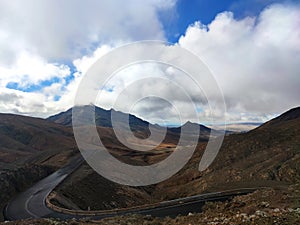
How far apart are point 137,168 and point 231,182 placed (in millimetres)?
42262

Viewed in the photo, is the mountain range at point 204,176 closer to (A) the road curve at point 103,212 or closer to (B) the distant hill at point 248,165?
(B) the distant hill at point 248,165

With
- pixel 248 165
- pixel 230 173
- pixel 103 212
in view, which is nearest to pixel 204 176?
pixel 230 173

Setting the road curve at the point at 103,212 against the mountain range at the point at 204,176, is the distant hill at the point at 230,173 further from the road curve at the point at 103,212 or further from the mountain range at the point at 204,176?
the road curve at the point at 103,212

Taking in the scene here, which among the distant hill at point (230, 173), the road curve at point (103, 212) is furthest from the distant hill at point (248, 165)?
the road curve at point (103, 212)

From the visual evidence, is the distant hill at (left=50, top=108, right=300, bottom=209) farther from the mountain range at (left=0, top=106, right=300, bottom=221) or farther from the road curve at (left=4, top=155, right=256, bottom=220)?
the road curve at (left=4, top=155, right=256, bottom=220)

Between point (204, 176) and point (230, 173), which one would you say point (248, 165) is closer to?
point (230, 173)

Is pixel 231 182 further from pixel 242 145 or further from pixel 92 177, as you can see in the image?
pixel 92 177

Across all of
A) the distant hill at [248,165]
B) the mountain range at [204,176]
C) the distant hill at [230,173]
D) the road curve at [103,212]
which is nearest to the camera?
the road curve at [103,212]

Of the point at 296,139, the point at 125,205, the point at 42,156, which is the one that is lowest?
the point at 125,205

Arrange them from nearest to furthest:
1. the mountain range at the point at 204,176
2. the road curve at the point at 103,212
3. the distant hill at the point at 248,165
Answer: the road curve at the point at 103,212 < the mountain range at the point at 204,176 < the distant hill at the point at 248,165

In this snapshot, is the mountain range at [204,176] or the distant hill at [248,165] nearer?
the mountain range at [204,176]

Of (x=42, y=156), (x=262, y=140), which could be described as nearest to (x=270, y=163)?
(x=262, y=140)

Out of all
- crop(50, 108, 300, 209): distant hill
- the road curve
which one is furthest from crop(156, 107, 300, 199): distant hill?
the road curve

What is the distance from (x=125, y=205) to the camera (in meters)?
70.1
